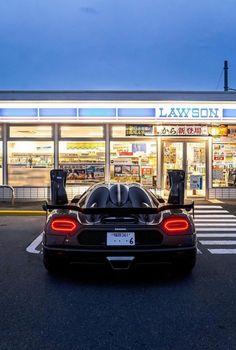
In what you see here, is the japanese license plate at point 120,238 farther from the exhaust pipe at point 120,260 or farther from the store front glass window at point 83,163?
the store front glass window at point 83,163

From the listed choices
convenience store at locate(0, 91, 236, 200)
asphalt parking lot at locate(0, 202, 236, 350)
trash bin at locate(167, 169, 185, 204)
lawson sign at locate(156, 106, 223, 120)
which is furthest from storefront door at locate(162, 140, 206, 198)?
asphalt parking lot at locate(0, 202, 236, 350)

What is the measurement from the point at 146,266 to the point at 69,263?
0.99 metres

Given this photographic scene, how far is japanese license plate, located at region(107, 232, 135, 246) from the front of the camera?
5.38 meters

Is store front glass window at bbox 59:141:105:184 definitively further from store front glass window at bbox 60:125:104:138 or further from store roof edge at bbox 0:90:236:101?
store roof edge at bbox 0:90:236:101

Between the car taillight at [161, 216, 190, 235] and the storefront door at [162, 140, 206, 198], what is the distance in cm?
953

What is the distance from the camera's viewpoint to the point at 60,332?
396cm

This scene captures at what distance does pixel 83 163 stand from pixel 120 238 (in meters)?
10.1

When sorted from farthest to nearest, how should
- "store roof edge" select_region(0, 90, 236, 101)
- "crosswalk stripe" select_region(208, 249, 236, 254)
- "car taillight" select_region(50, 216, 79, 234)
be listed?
"store roof edge" select_region(0, 90, 236, 101) → "crosswalk stripe" select_region(208, 249, 236, 254) → "car taillight" select_region(50, 216, 79, 234)

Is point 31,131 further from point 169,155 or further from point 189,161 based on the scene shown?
point 189,161

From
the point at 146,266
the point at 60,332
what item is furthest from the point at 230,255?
the point at 60,332

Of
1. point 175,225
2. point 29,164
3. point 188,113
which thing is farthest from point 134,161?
point 175,225

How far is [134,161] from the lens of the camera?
50.1 feet

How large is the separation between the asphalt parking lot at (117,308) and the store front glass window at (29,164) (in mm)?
8672

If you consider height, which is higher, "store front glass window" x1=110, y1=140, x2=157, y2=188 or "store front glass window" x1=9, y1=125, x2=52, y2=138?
"store front glass window" x1=9, y1=125, x2=52, y2=138
